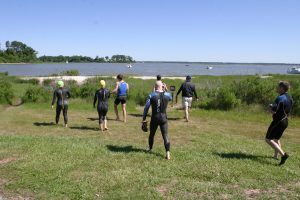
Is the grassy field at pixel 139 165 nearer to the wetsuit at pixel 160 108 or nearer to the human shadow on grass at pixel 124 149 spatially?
the human shadow on grass at pixel 124 149

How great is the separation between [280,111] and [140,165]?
3.19 metres

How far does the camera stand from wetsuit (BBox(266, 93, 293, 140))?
24.7ft

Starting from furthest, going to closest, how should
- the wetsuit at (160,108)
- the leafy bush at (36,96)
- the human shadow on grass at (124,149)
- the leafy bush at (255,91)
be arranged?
the leafy bush at (36,96) < the leafy bush at (255,91) < the human shadow on grass at (124,149) < the wetsuit at (160,108)

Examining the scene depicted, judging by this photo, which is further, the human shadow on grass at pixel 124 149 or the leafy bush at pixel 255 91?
the leafy bush at pixel 255 91

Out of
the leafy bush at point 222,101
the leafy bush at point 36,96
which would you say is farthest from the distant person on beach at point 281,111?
the leafy bush at point 36,96

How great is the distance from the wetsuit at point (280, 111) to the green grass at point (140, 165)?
0.74 m

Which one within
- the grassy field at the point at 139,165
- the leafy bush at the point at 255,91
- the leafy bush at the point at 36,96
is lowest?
the grassy field at the point at 139,165

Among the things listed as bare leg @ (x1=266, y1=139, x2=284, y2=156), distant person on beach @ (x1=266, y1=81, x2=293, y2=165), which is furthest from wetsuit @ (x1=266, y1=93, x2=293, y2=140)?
bare leg @ (x1=266, y1=139, x2=284, y2=156)

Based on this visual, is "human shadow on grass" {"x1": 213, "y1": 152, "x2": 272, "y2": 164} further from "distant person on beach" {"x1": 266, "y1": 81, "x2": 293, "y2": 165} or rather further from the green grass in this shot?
"distant person on beach" {"x1": 266, "y1": 81, "x2": 293, "y2": 165}

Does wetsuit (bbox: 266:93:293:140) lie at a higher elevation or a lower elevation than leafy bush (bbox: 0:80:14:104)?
higher

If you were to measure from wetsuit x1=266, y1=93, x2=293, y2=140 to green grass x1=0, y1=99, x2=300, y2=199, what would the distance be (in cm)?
74

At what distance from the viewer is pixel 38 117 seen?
47.6ft

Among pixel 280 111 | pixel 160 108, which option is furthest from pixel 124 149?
pixel 280 111

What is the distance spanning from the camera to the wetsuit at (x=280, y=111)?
7527mm
